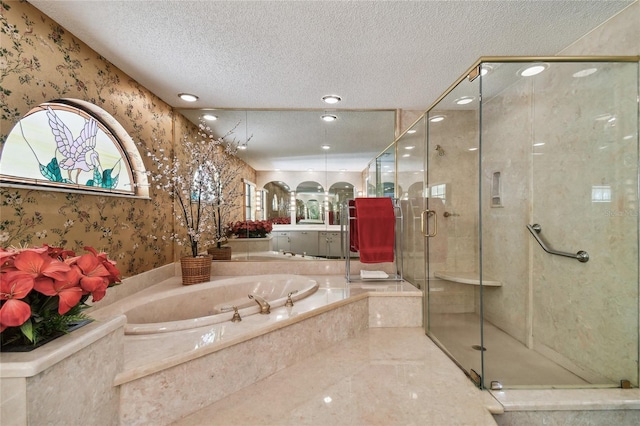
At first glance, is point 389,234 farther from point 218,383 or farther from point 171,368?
point 171,368

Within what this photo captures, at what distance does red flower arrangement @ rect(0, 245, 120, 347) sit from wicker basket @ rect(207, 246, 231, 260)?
70.3 inches

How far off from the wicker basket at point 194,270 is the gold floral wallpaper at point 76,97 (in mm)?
317

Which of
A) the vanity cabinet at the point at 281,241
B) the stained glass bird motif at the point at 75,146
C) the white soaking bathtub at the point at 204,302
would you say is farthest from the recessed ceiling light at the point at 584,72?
the stained glass bird motif at the point at 75,146

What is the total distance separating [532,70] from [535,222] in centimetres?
102

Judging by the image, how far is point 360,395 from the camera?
1354 millimetres

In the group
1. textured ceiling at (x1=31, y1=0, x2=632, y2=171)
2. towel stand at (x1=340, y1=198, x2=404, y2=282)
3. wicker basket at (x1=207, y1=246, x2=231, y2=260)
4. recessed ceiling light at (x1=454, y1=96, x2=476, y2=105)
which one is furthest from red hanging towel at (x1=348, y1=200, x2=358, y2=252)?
wicker basket at (x1=207, y1=246, x2=231, y2=260)

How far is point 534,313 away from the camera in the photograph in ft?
6.40

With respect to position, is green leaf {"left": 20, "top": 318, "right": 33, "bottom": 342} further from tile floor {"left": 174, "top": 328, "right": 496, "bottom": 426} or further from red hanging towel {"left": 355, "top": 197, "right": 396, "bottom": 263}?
red hanging towel {"left": 355, "top": 197, "right": 396, "bottom": 263}

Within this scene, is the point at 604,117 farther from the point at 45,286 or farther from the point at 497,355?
the point at 45,286

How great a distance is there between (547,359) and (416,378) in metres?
1.02

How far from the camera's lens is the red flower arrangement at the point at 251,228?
2742 millimetres

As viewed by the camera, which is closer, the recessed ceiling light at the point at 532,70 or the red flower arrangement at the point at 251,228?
the recessed ceiling light at the point at 532,70

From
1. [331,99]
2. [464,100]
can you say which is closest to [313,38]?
[331,99]

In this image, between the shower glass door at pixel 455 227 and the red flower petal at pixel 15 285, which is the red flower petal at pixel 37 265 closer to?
the red flower petal at pixel 15 285
